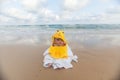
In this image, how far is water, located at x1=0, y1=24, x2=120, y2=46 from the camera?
42.4 inches

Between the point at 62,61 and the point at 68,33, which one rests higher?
the point at 68,33

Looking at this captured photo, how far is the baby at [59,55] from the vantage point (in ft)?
3.53

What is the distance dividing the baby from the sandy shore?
24 mm

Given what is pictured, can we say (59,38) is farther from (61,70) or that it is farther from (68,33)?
(61,70)

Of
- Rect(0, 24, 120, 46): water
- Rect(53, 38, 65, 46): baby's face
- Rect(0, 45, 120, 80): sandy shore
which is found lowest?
Rect(0, 45, 120, 80): sandy shore

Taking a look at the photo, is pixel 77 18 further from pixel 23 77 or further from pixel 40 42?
pixel 23 77

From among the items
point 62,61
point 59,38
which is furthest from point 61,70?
point 59,38

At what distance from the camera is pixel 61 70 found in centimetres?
109

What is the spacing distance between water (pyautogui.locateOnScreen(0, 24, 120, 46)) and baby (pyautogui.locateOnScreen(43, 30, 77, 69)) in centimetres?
3

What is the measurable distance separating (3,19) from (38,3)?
18 centimetres

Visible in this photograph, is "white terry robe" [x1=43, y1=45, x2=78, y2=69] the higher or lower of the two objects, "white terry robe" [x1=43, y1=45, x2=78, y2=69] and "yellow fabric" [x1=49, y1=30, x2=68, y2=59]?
the lower

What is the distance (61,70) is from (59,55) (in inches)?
2.8

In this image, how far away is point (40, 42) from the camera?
1109mm

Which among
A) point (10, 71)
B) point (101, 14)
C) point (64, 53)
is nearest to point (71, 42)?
point (64, 53)
